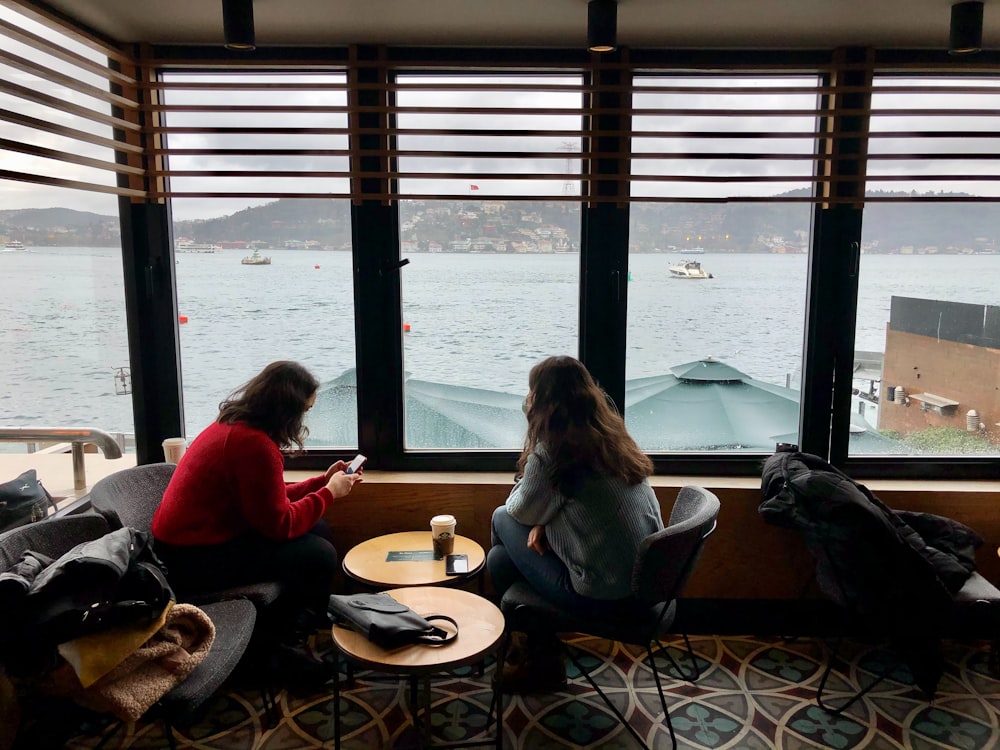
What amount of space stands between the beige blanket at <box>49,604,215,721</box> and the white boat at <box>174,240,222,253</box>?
181cm

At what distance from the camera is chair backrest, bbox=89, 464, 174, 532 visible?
2.54m

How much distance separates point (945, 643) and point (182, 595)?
3123 mm

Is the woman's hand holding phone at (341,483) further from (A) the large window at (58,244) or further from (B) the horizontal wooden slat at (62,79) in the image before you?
(B) the horizontal wooden slat at (62,79)

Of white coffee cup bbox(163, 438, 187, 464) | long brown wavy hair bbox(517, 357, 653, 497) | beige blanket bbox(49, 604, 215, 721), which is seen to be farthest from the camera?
white coffee cup bbox(163, 438, 187, 464)

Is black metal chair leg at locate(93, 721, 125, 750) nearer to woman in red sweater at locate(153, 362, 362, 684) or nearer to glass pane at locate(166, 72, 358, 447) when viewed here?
woman in red sweater at locate(153, 362, 362, 684)

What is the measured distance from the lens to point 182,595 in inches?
101

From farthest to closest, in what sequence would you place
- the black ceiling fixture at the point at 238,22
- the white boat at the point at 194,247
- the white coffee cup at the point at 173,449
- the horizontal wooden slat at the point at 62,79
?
the white boat at the point at 194,247
the white coffee cup at the point at 173,449
the black ceiling fixture at the point at 238,22
the horizontal wooden slat at the point at 62,79

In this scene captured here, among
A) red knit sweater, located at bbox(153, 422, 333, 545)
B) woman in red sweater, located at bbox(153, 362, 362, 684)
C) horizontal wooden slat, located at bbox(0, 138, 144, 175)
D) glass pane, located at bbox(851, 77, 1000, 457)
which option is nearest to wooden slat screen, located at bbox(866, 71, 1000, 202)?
glass pane, located at bbox(851, 77, 1000, 457)

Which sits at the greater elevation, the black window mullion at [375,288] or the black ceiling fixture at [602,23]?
the black ceiling fixture at [602,23]

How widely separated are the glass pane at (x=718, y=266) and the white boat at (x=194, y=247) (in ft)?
6.22

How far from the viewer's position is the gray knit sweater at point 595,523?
2379mm

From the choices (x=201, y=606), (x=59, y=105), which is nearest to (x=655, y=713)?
(x=201, y=606)

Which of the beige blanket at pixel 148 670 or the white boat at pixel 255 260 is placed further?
the white boat at pixel 255 260

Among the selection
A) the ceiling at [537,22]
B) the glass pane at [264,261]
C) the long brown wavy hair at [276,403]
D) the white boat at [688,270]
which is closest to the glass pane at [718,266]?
the white boat at [688,270]
